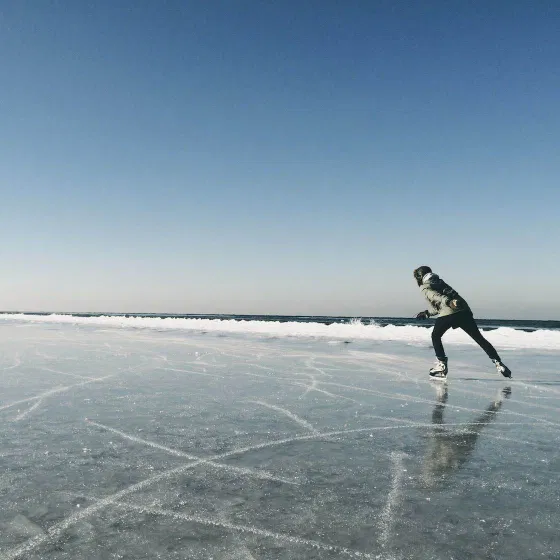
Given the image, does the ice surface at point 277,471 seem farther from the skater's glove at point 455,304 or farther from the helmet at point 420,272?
the helmet at point 420,272

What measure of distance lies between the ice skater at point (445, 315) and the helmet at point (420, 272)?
0.40ft

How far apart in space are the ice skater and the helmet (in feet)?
0.40

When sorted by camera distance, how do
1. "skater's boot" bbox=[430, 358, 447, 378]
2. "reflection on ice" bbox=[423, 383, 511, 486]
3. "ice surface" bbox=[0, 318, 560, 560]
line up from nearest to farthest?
"ice surface" bbox=[0, 318, 560, 560]
"reflection on ice" bbox=[423, 383, 511, 486]
"skater's boot" bbox=[430, 358, 447, 378]

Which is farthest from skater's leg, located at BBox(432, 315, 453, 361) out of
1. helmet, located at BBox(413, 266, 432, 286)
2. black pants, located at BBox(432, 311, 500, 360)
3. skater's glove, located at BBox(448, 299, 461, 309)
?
helmet, located at BBox(413, 266, 432, 286)

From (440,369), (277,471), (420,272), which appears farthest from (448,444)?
(420,272)

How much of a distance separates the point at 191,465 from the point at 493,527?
1.79 meters

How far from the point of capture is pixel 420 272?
7199mm

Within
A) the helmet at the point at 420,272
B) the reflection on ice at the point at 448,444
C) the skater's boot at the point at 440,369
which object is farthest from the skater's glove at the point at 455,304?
the reflection on ice at the point at 448,444

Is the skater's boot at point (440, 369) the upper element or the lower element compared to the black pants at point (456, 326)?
lower

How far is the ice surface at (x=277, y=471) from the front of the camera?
2.02m

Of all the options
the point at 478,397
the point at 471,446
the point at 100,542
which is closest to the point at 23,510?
the point at 100,542

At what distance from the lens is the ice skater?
682cm

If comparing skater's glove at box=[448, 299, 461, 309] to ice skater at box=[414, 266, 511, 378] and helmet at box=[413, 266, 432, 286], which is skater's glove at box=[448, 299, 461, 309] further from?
helmet at box=[413, 266, 432, 286]

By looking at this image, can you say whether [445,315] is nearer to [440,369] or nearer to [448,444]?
[440,369]
